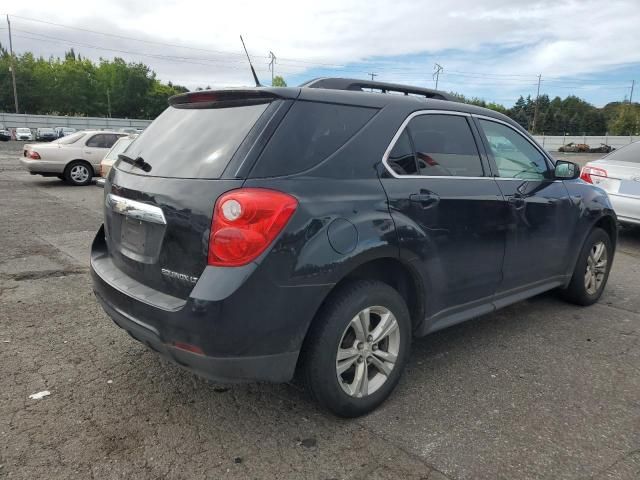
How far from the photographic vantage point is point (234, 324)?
2.33 metres

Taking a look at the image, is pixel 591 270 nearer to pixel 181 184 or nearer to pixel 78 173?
pixel 181 184

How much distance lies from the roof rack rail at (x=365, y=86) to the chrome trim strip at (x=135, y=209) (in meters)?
1.14

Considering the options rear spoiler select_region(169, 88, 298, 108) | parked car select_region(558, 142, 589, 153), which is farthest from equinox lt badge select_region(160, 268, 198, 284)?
parked car select_region(558, 142, 589, 153)

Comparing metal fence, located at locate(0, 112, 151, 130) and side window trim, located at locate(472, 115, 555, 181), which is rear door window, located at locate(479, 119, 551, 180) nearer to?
side window trim, located at locate(472, 115, 555, 181)

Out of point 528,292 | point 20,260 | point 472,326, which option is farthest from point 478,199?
point 20,260

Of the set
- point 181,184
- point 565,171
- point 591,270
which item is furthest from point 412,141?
point 591,270

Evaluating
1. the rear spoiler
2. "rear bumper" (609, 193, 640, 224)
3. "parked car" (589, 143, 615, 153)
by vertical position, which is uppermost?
the rear spoiler

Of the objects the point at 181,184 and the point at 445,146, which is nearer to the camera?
the point at 181,184

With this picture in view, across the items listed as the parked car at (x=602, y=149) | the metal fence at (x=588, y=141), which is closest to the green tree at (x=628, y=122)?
the metal fence at (x=588, y=141)

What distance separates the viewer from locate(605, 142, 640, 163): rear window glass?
7.49m

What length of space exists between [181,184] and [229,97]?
61 centimetres

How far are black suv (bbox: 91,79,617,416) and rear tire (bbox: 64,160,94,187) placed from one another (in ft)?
38.3

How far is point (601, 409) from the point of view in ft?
9.87

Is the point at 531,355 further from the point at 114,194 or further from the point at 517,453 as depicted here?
the point at 114,194
